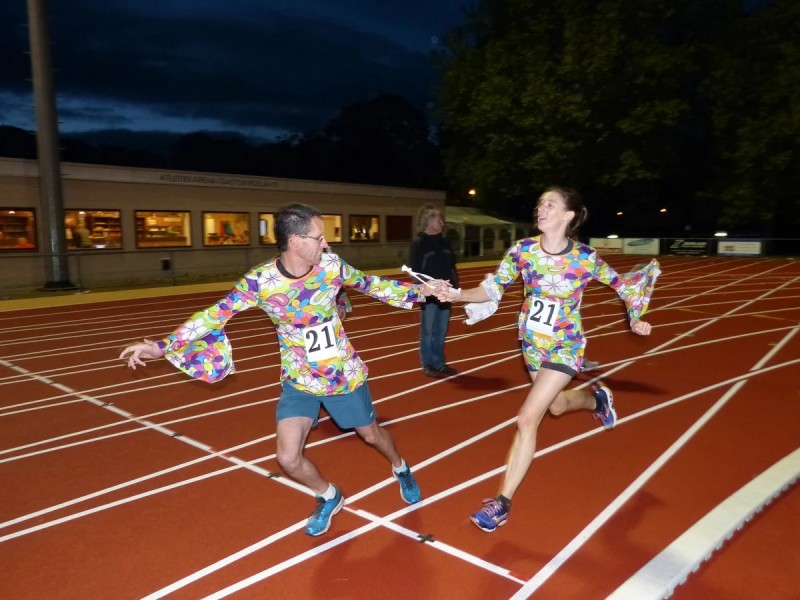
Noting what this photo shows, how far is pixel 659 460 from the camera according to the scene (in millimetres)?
4695

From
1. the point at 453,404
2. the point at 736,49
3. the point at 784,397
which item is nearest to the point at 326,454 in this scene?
the point at 453,404

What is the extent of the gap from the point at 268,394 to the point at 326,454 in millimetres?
1939

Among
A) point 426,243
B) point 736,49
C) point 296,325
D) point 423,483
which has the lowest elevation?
point 423,483

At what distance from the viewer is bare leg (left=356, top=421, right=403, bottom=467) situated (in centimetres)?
362

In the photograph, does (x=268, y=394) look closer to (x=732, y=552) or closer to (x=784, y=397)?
(x=732, y=552)

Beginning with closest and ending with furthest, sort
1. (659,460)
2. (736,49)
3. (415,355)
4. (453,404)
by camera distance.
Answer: (659,460), (453,404), (415,355), (736,49)

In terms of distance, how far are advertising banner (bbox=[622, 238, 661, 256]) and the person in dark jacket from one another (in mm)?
27743

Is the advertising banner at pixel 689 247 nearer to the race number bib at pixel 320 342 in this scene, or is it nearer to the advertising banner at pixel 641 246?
the advertising banner at pixel 641 246

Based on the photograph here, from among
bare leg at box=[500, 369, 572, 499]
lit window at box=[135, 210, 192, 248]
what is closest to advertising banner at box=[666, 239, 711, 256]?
lit window at box=[135, 210, 192, 248]

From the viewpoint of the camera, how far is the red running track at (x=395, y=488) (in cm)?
323

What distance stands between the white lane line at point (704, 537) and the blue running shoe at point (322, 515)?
1.63 metres

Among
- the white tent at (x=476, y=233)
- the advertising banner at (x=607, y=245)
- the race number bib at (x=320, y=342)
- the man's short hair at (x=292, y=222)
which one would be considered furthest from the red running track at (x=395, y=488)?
the advertising banner at (x=607, y=245)

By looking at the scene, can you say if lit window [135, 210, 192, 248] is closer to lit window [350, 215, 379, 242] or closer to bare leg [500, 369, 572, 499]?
lit window [350, 215, 379, 242]

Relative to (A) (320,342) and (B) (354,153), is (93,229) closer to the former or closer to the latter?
(A) (320,342)
